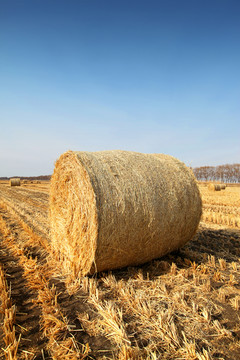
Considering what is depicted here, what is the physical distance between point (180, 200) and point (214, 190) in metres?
22.1

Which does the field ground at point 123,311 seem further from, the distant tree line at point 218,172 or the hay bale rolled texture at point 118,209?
the distant tree line at point 218,172

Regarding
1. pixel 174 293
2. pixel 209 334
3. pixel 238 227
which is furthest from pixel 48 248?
pixel 238 227

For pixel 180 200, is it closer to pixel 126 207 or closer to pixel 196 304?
pixel 126 207

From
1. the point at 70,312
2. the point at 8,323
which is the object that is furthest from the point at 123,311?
the point at 8,323

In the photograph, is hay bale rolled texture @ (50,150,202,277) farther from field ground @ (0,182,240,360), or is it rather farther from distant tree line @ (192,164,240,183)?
distant tree line @ (192,164,240,183)

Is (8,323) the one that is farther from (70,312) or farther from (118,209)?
(118,209)

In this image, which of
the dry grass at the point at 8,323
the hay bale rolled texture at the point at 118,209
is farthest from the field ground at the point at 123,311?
the hay bale rolled texture at the point at 118,209

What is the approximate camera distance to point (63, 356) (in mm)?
2236

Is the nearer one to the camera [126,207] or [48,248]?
[126,207]

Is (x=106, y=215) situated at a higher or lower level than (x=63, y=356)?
higher

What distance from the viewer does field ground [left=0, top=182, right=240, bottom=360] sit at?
2348 millimetres

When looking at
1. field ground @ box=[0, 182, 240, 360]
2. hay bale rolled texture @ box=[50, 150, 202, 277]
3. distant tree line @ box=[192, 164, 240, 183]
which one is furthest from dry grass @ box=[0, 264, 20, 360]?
distant tree line @ box=[192, 164, 240, 183]

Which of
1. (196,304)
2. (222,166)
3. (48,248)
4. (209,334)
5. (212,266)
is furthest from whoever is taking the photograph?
(222,166)

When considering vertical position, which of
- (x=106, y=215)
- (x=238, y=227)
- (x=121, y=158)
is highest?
(x=121, y=158)
